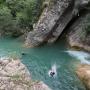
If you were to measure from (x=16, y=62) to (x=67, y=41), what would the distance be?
55.7 feet

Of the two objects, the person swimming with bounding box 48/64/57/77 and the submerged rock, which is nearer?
the submerged rock

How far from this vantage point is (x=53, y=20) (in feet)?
109

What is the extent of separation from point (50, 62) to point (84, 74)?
574 cm

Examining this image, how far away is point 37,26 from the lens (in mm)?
33562

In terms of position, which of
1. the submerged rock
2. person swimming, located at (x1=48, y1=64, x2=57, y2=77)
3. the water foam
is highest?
the submerged rock

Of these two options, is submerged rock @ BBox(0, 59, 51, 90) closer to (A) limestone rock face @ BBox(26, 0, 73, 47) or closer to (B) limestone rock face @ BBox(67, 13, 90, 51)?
(B) limestone rock face @ BBox(67, 13, 90, 51)

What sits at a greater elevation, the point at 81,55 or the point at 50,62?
the point at 50,62

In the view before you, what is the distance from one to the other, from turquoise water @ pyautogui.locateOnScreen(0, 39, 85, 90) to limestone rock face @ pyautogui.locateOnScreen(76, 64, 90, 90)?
37 centimetres

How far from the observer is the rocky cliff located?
3291 centimetres

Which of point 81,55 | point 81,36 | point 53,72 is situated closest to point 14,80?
point 53,72

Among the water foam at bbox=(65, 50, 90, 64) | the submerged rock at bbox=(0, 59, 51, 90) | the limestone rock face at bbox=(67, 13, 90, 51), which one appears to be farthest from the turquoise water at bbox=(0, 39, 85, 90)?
the submerged rock at bbox=(0, 59, 51, 90)

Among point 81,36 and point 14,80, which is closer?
point 14,80

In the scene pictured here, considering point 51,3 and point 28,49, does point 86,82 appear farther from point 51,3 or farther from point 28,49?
point 51,3

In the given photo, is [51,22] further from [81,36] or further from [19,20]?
[19,20]
